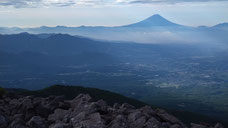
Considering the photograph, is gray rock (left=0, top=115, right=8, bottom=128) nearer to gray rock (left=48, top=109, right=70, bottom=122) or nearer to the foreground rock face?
the foreground rock face

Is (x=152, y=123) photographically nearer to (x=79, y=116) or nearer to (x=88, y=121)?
(x=88, y=121)

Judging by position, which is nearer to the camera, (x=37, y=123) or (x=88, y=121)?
(x=88, y=121)

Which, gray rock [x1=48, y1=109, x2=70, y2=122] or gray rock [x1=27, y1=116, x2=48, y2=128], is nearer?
gray rock [x1=27, y1=116, x2=48, y2=128]

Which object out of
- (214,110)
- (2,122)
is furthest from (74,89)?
(214,110)

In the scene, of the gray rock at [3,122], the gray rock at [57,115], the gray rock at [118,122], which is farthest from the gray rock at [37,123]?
the gray rock at [118,122]

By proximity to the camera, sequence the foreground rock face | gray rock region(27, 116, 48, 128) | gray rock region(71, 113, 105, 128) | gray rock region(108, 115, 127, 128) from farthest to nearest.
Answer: gray rock region(27, 116, 48, 128), the foreground rock face, gray rock region(71, 113, 105, 128), gray rock region(108, 115, 127, 128)

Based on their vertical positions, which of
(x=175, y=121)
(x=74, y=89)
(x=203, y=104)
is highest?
(x=175, y=121)

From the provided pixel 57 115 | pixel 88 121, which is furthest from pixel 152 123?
pixel 57 115

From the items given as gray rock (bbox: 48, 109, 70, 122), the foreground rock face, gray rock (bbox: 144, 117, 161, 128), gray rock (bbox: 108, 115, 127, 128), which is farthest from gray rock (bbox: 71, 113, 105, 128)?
gray rock (bbox: 144, 117, 161, 128)

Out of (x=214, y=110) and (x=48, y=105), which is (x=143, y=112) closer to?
(x=48, y=105)
